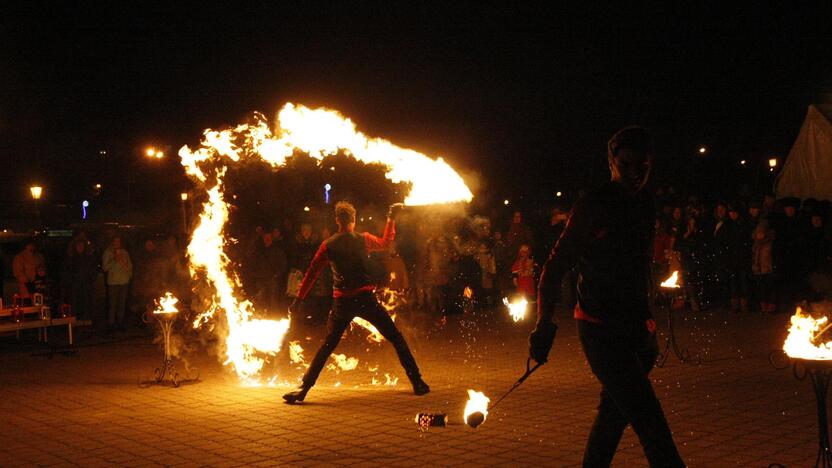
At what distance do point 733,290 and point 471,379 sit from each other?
26.4ft

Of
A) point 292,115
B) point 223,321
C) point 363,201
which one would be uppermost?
point 363,201

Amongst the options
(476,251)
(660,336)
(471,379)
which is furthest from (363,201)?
Answer: (471,379)

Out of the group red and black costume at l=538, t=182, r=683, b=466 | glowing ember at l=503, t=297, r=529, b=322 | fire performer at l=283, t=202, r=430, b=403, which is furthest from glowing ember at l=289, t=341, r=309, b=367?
red and black costume at l=538, t=182, r=683, b=466

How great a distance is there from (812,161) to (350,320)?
13.9 m

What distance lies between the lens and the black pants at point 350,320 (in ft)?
27.2

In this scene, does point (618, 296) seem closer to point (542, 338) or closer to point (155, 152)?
point (542, 338)

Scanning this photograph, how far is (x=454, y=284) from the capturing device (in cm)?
1719

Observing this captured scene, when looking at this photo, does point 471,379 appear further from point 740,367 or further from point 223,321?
point 223,321

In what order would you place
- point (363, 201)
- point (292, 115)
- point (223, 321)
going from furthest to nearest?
point (363, 201)
point (223, 321)
point (292, 115)

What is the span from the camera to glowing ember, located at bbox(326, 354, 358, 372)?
10656 millimetres

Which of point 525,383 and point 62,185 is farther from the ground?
point 62,185

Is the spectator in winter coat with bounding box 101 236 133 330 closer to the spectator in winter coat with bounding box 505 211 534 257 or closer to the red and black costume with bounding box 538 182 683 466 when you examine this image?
the spectator in winter coat with bounding box 505 211 534 257

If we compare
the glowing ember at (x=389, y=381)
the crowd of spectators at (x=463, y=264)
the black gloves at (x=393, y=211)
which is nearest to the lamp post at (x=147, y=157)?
the crowd of spectators at (x=463, y=264)

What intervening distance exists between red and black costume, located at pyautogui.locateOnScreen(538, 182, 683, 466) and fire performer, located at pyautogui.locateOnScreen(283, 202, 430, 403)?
14.1ft
